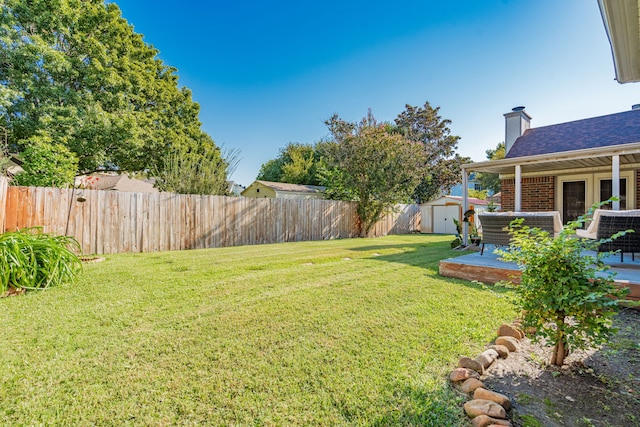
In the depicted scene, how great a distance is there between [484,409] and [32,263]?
213 inches

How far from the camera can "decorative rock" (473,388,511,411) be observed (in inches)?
63.3

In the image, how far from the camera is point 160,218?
8.30 meters

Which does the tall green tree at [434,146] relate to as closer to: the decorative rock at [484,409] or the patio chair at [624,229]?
the patio chair at [624,229]

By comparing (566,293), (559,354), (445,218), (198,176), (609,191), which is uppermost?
(198,176)

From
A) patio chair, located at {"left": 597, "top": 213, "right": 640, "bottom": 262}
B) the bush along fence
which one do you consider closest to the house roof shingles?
patio chair, located at {"left": 597, "top": 213, "right": 640, "bottom": 262}

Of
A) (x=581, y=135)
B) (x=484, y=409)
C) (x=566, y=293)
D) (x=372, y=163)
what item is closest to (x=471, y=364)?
(x=484, y=409)

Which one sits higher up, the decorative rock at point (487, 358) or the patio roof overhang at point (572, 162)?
the patio roof overhang at point (572, 162)

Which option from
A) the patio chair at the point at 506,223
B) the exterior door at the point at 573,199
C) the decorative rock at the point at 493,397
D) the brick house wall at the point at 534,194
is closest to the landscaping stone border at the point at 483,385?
the decorative rock at the point at 493,397

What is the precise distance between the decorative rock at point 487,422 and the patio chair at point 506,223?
4442mm

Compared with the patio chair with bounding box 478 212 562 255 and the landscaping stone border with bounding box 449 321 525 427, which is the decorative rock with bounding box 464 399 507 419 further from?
the patio chair with bounding box 478 212 562 255

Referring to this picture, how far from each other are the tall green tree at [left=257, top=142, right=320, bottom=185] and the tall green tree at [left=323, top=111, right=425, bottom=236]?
9.95 meters

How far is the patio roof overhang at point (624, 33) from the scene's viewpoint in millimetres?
2109

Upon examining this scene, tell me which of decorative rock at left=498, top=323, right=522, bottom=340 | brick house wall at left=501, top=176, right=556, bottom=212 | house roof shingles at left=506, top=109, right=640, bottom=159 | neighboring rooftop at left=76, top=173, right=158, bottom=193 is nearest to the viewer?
decorative rock at left=498, top=323, right=522, bottom=340

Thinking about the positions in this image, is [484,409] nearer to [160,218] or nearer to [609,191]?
[160,218]
